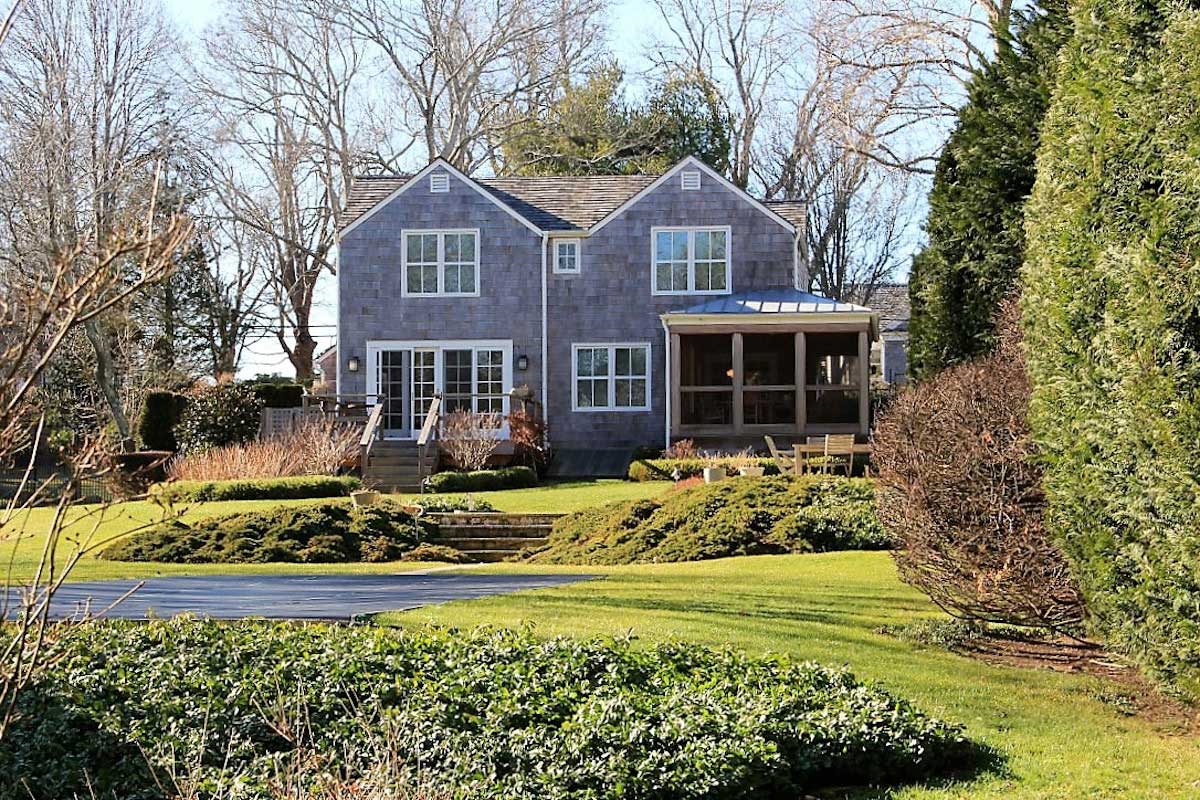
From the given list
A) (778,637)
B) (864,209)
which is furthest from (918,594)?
(864,209)

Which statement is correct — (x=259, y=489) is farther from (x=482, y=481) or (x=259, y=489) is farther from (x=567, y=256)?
(x=567, y=256)

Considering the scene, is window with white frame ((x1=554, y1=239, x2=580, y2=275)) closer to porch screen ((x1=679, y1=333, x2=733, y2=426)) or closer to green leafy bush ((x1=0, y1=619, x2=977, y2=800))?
porch screen ((x1=679, y1=333, x2=733, y2=426))

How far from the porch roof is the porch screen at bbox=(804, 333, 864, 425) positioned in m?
1.05

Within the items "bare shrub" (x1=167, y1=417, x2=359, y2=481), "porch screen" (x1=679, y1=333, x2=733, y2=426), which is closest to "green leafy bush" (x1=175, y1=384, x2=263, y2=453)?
"bare shrub" (x1=167, y1=417, x2=359, y2=481)

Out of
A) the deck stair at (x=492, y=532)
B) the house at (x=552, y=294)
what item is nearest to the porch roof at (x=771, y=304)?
the house at (x=552, y=294)

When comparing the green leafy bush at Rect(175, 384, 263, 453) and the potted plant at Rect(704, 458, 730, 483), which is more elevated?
the green leafy bush at Rect(175, 384, 263, 453)

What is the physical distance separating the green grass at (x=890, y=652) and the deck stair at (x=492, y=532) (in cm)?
417

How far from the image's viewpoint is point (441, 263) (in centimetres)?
3061

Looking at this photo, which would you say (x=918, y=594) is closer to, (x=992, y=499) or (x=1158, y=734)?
(x=992, y=499)

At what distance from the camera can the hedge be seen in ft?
21.8

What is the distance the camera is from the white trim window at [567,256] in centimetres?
3067

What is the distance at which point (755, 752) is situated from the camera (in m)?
6.74

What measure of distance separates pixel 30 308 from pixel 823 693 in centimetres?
522

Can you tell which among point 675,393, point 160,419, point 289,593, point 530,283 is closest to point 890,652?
point 289,593
